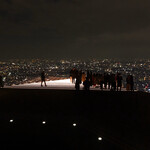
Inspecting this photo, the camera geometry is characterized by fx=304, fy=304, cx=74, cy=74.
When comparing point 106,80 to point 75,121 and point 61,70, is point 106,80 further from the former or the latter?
point 61,70

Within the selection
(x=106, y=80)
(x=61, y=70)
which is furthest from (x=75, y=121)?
(x=61, y=70)

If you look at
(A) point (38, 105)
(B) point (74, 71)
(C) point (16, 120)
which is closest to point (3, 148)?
(C) point (16, 120)

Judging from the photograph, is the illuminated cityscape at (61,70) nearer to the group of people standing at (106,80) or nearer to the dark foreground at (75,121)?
the group of people standing at (106,80)

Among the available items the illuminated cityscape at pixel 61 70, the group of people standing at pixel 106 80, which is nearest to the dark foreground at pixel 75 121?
the group of people standing at pixel 106 80

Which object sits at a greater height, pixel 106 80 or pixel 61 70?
pixel 61 70

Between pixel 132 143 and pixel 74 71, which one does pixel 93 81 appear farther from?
pixel 132 143

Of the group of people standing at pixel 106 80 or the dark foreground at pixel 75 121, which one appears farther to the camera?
the group of people standing at pixel 106 80

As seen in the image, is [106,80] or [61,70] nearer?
Result: [106,80]

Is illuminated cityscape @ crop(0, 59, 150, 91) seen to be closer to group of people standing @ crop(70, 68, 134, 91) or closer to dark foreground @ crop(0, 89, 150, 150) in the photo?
group of people standing @ crop(70, 68, 134, 91)

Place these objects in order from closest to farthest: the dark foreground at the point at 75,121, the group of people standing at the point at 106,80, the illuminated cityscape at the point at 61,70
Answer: the dark foreground at the point at 75,121 → the group of people standing at the point at 106,80 → the illuminated cityscape at the point at 61,70
